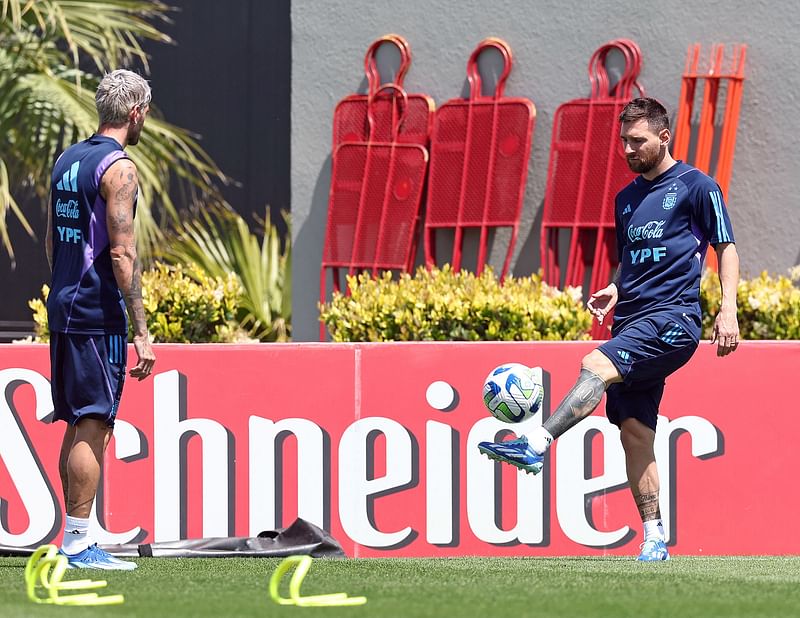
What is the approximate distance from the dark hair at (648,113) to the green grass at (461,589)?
6.35 feet

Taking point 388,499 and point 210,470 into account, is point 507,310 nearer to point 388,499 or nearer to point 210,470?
point 388,499

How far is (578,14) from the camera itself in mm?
10594

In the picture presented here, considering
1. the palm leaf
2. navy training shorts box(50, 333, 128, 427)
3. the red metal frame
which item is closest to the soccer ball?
navy training shorts box(50, 333, 128, 427)

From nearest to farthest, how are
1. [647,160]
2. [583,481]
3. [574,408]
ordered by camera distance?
[574,408], [647,160], [583,481]

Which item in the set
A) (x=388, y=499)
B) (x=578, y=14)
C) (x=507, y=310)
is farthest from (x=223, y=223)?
(x=388, y=499)

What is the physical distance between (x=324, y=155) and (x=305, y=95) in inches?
21.0

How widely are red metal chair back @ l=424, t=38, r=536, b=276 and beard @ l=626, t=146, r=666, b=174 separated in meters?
4.29

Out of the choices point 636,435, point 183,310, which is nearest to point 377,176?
point 183,310

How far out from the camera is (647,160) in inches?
245

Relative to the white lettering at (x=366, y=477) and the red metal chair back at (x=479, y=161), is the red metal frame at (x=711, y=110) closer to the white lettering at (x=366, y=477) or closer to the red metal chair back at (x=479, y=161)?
the red metal chair back at (x=479, y=161)

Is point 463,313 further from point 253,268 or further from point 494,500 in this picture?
point 253,268

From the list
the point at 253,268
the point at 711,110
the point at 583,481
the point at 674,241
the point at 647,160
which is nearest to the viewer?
the point at 674,241

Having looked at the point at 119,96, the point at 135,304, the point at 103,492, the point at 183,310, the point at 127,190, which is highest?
the point at 119,96

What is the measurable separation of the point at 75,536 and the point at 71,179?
152 cm
